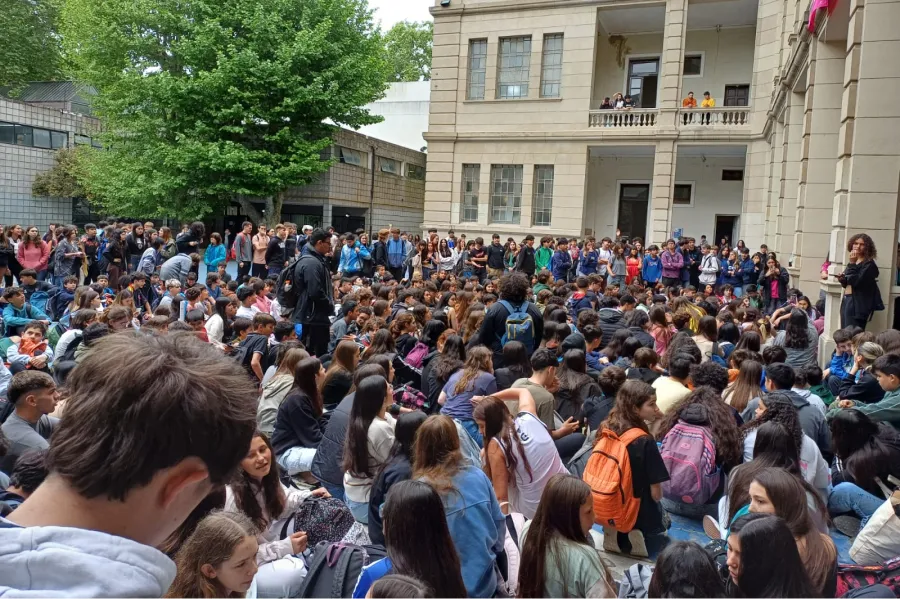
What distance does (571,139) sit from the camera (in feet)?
79.8

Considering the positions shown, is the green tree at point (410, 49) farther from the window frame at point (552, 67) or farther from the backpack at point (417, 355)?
the backpack at point (417, 355)

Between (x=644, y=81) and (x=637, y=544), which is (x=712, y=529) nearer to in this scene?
(x=637, y=544)

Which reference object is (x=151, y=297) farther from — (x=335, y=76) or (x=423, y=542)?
(x=335, y=76)

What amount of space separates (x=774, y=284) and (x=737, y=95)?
13098mm

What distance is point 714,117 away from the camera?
2275 centimetres

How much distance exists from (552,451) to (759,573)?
2.23 m

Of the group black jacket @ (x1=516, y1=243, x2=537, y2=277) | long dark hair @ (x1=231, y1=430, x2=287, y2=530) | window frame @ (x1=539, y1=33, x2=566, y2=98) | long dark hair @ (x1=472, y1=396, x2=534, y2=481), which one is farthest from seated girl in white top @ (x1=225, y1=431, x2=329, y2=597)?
window frame @ (x1=539, y1=33, x2=566, y2=98)

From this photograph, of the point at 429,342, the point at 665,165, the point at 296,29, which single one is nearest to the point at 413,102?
the point at 296,29

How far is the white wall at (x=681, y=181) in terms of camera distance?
83.0ft

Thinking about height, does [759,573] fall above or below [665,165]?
below

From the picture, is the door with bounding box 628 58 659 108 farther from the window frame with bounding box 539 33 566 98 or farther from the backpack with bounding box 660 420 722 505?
the backpack with bounding box 660 420 722 505

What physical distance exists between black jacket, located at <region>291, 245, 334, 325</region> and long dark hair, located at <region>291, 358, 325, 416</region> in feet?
9.57

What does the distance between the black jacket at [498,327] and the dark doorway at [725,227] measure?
20370 millimetres

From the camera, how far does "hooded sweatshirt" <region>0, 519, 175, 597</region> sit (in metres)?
1.15
